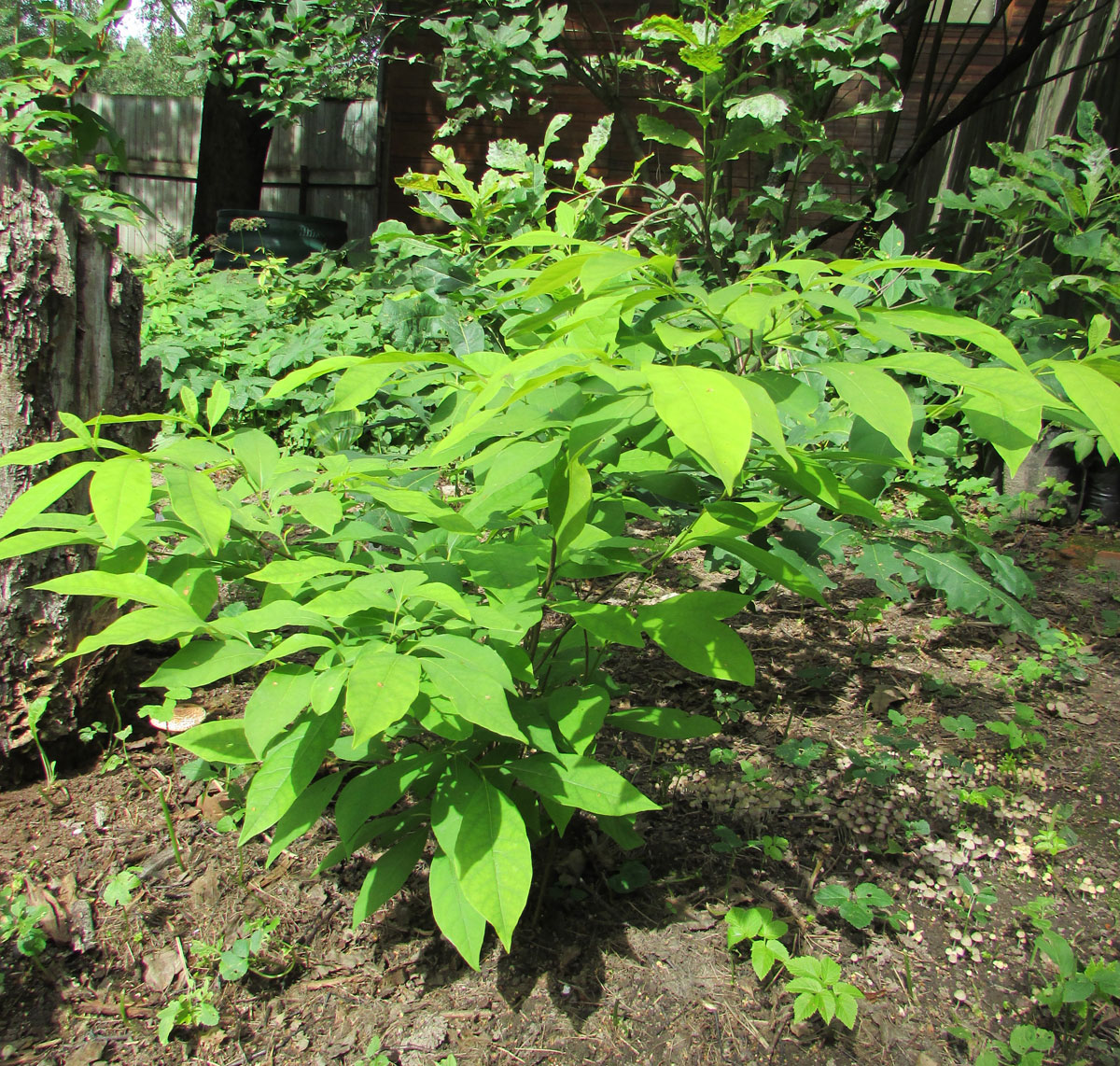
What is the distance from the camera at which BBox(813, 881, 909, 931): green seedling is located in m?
1.58

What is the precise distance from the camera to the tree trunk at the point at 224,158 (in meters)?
8.35

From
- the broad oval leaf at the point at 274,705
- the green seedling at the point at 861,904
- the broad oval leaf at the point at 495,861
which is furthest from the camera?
the green seedling at the point at 861,904

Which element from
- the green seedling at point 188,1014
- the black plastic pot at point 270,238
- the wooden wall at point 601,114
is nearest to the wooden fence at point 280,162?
the wooden wall at point 601,114

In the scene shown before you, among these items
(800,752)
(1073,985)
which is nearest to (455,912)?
(1073,985)

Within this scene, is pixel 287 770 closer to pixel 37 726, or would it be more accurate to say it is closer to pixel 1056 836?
pixel 37 726

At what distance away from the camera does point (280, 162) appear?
1147 centimetres

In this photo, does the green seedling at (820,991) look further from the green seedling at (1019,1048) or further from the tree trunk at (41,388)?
the tree trunk at (41,388)

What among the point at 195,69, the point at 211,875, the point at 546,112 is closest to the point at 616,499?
the point at 211,875

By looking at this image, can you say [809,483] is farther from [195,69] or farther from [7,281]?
[195,69]

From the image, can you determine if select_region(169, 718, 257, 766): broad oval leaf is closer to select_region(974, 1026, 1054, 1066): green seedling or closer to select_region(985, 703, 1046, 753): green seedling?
select_region(974, 1026, 1054, 1066): green seedling

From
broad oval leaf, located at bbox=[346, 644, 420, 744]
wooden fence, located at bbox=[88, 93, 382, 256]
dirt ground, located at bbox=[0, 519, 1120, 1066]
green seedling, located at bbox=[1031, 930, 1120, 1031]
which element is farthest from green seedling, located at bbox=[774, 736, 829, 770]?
wooden fence, located at bbox=[88, 93, 382, 256]

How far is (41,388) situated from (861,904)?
217 centimetres

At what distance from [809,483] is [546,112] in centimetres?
1033

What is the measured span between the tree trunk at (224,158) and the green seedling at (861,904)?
8609 millimetres
